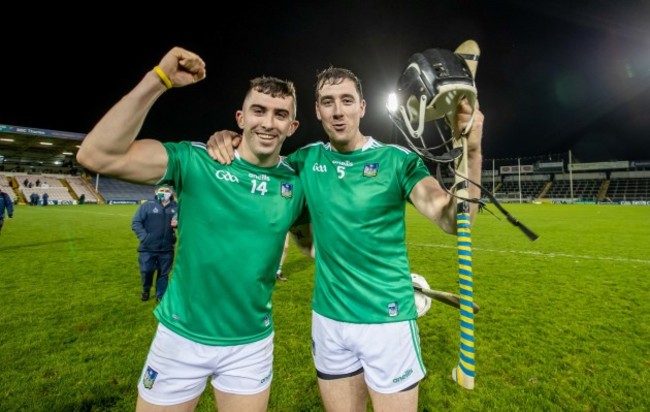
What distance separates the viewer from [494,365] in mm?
4129

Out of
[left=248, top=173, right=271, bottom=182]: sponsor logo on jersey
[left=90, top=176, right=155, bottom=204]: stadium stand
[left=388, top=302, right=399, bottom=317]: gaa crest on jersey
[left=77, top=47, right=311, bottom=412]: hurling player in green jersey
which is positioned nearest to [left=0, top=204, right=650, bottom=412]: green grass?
[left=77, top=47, right=311, bottom=412]: hurling player in green jersey

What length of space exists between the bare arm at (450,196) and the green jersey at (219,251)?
0.91 meters

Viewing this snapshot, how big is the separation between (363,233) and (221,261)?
0.88 meters

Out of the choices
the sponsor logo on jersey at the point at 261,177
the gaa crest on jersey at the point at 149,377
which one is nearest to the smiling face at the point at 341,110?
the sponsor logo on jersey at the point at 261,177

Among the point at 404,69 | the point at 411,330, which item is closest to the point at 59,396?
the point at 411,330

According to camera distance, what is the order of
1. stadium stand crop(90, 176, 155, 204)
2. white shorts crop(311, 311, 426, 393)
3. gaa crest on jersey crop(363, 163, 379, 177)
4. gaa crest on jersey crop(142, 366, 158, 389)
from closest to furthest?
gaa crest on jersey crop(142, 366, 158, 389), white shorts crop(311, 311, 426, 393), gaa crest on jersey crop(363, 163, 379, 177), stadium stand crop(90, 176, 155, 204)

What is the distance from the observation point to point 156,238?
6770mm

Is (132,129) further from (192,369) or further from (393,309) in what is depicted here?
(393,309)

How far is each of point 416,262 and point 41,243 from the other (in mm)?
14031

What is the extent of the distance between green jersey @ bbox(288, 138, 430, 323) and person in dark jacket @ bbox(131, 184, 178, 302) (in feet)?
17.7

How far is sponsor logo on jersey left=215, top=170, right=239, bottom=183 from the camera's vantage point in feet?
7.11

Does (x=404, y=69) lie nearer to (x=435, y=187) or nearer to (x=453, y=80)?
(x=453, y=80)

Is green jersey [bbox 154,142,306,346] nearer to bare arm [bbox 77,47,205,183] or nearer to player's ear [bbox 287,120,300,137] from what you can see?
bare arm [bbox 77,47,205,183]

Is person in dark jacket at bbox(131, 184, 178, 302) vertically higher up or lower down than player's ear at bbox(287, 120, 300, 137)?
lower down
